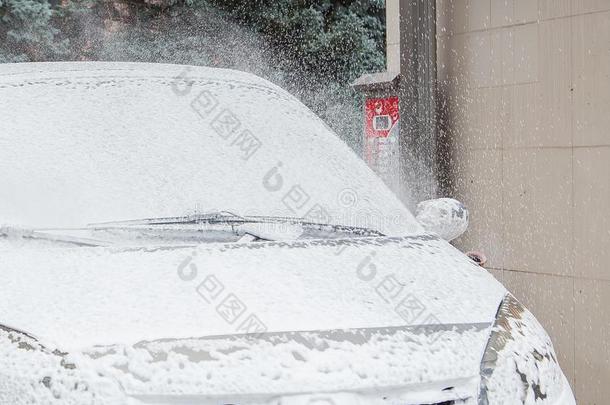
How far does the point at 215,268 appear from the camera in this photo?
2221mm

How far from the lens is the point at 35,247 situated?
2396 millimetres

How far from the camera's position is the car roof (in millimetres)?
2652

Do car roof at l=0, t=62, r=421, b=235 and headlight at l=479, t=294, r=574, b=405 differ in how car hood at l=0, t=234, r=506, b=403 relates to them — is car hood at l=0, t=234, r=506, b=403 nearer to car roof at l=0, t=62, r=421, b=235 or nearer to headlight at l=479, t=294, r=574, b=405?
headlight at l=479, t=294, r=574, b=405

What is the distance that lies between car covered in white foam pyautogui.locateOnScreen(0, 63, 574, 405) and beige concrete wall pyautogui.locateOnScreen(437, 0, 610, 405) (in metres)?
1.89

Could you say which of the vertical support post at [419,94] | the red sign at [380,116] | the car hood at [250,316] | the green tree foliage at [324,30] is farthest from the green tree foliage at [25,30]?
the car hood at [250,316]

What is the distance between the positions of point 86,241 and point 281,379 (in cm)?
83

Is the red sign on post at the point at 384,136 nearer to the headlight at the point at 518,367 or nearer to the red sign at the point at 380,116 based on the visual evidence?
the red sign at the point at 380,116

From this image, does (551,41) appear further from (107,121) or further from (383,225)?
(107,121)

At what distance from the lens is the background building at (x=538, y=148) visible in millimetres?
4707

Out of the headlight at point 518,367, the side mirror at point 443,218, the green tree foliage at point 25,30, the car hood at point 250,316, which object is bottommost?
the headlight at point 518,367

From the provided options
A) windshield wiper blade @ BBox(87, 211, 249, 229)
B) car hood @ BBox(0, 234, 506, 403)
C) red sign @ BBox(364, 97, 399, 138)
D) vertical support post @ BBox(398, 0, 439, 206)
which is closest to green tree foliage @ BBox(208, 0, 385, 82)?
red sign @ BBox(364, 97, 399, 138)

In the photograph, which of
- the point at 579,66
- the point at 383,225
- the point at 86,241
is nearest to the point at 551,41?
the point at 579,66

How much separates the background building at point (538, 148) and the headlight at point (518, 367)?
2.50 metres

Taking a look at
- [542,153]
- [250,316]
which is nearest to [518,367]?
[250,316]
